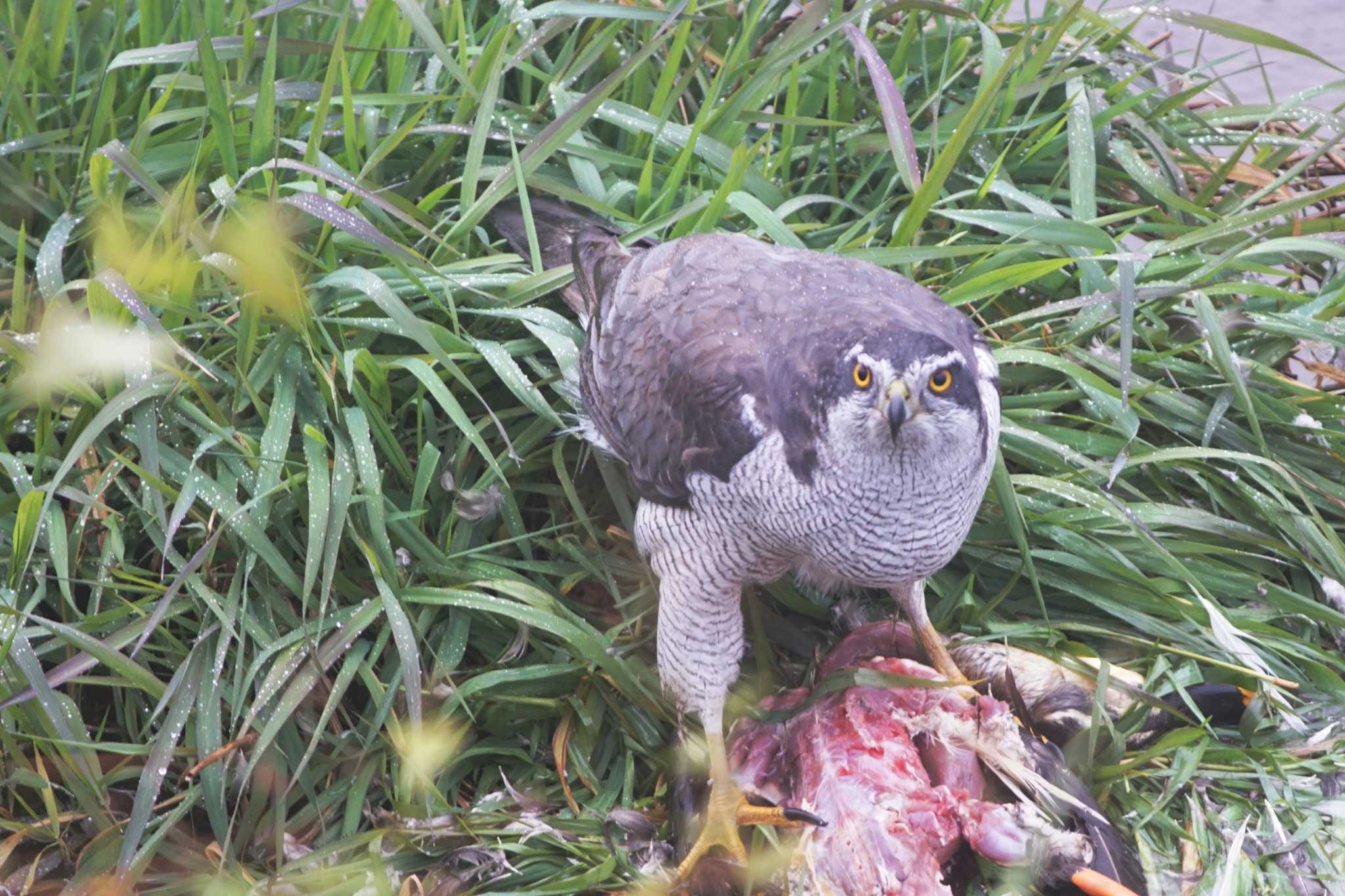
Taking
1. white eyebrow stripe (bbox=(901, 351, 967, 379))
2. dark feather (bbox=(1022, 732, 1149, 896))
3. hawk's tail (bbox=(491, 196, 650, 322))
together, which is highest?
white eyebrow stripe (bbox=(901, 351, 967, 379))

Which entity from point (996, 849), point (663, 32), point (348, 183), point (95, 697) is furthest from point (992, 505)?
point (95, 697)

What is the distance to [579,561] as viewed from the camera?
2.87 meters

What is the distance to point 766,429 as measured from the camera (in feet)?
7.38

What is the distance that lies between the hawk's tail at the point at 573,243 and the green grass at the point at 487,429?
0.24 feet

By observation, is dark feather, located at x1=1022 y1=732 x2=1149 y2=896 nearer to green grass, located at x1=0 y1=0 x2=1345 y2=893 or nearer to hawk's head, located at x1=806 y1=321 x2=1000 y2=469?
green grass, located at x1=0 y1=0 x2=1345 y2=893

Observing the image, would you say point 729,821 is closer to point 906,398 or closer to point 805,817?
point 805,817

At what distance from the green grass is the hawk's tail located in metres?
0.07

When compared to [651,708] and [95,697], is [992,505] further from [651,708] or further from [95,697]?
[95,697]

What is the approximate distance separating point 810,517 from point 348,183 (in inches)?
49.3

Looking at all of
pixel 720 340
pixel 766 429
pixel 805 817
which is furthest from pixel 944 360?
pixel 805 817

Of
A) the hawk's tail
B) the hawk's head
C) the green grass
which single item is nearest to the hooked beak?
the hawk's head

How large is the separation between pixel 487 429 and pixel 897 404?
1253mm

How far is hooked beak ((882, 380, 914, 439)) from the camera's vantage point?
1.98 meters

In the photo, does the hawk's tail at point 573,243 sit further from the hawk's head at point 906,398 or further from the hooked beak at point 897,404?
the hooked beak at point 897,404
